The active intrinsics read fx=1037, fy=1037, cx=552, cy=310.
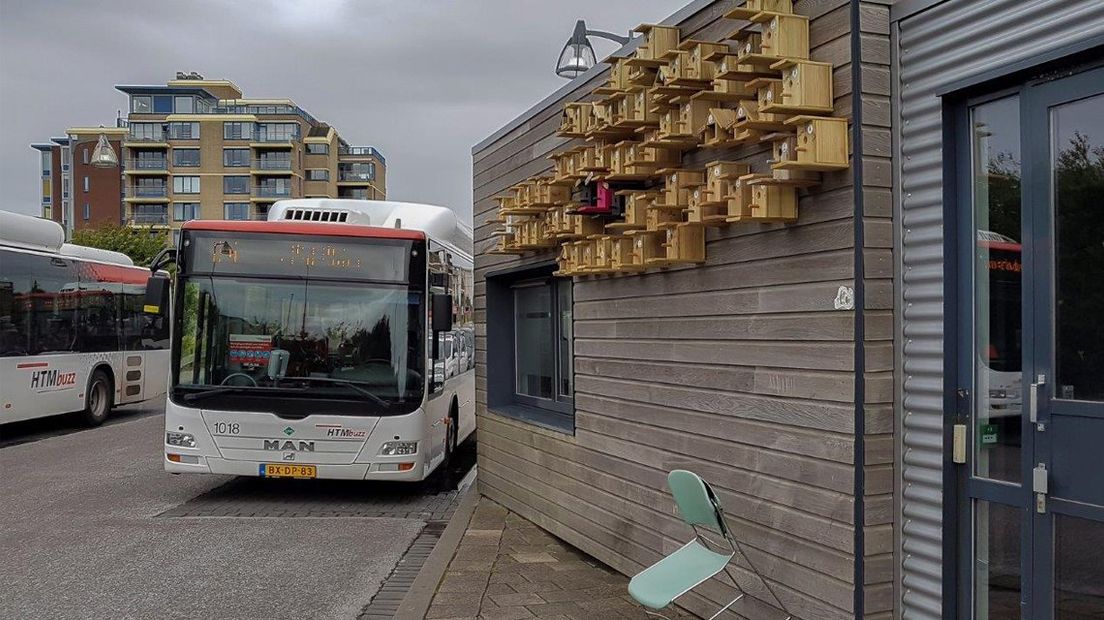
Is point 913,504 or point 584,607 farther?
point 584,607

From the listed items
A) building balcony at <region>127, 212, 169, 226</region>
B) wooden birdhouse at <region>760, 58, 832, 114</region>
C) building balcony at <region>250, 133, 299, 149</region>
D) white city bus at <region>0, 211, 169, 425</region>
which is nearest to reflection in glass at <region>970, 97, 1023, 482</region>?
wooden birdhouse at <region>760, 58, 832, 114</region>

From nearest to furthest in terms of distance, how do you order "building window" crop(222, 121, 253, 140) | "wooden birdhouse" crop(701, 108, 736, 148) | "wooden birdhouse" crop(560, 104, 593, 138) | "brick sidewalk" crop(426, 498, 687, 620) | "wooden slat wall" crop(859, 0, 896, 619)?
"wooden slat wall" crop(859, 0, 896, 619) → "wooden birdhouse" crop(701, 108, 736, 148) → "brick sidewalk" crop(426, 498, 687, 620) → "wooden birdhouse" crop(560, 104, 593, 138) → "building window" crop(222, 121, 253, 140)

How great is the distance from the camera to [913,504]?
171 inches

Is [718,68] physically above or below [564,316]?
above

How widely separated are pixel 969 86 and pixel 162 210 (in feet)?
308

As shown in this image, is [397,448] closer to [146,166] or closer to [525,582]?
[525,582]

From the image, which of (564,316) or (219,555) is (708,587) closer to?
(564,316)

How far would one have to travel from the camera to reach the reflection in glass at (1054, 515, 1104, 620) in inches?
141

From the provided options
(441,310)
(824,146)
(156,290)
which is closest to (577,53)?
(441,310)

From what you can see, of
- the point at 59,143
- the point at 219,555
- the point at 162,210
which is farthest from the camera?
the point at 59,143

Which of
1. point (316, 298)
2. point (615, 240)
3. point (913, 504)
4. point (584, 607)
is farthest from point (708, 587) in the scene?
point (316, 298)

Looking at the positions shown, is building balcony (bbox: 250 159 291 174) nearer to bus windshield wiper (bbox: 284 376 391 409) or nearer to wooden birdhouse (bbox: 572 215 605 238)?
bus windshield wiper (bbox: 284 376 391 409)

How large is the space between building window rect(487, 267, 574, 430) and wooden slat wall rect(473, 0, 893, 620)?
0.93 m

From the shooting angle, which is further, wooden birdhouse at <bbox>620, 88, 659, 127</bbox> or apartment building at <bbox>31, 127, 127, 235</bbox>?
apartment building at <bbox>31, 127, 127, 235</bbox>
